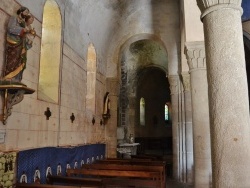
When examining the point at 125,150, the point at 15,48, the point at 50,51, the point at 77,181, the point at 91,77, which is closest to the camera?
the point at 15,48

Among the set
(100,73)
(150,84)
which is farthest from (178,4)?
(150,84)

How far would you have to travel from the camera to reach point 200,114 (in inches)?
276

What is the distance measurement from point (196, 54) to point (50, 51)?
3.88 meters

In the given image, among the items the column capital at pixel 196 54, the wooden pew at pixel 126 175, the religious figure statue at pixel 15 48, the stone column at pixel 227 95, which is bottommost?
the wooden pew at pixel 126 175

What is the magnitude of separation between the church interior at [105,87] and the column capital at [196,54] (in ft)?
0.08

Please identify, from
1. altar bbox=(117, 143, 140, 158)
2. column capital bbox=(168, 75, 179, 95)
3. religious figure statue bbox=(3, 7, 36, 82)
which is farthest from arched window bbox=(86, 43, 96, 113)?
altar bbox=(117, 143, 140, 158)

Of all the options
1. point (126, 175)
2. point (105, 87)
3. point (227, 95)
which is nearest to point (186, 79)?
point (105, 87)

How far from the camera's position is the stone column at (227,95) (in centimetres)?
289

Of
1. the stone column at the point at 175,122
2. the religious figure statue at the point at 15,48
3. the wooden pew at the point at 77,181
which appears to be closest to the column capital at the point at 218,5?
the religious figure statue at the point at 15,48

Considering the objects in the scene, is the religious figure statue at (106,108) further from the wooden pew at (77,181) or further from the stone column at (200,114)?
the wooden pew at (77,181)

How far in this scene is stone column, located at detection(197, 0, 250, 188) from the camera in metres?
2.89

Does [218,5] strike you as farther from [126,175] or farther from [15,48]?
[126,175]

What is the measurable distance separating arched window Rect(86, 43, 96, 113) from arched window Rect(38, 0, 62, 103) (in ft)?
9.00

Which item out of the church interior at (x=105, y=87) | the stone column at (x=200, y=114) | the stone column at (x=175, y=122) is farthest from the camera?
the stone column at (x=175, y=122)
